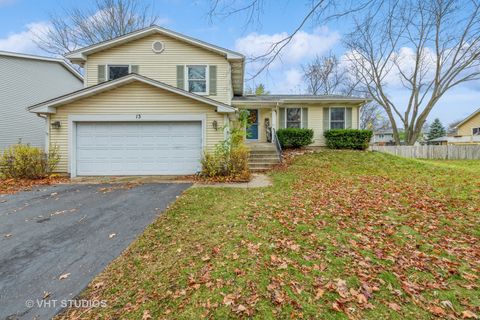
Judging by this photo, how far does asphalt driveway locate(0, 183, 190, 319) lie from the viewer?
3004 millimetres

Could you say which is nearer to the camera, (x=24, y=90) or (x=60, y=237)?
(x=60, y=237)

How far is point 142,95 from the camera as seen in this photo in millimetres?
10195

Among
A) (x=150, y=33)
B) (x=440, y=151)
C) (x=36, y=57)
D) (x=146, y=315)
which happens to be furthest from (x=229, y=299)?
(x=440, y=151)

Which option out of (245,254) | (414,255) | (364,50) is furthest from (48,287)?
(364,50)

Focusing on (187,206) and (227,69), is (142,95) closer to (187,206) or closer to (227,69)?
(227,69)

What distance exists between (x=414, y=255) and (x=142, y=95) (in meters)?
10.2

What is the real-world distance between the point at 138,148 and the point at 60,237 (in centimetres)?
619

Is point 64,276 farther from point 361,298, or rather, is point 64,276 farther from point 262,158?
point 262,158

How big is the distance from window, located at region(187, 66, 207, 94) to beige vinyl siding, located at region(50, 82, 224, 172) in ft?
8.87

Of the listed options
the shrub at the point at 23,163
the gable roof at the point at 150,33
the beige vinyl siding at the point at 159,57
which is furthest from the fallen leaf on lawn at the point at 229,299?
the gable roof at the point at 150,33

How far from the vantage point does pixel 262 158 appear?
39.4 feet

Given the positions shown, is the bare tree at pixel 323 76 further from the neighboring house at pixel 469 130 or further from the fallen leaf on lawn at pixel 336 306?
the fallen leaf on lawn at pixel 336 306

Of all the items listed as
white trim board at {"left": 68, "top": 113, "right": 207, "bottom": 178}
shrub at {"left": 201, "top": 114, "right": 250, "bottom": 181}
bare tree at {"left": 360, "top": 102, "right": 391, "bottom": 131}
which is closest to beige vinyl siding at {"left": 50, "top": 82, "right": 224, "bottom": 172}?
white trim board at {"left": 68, "top": 113, "right": 207, "bottom": 178}

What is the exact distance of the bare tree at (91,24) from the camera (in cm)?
1952
